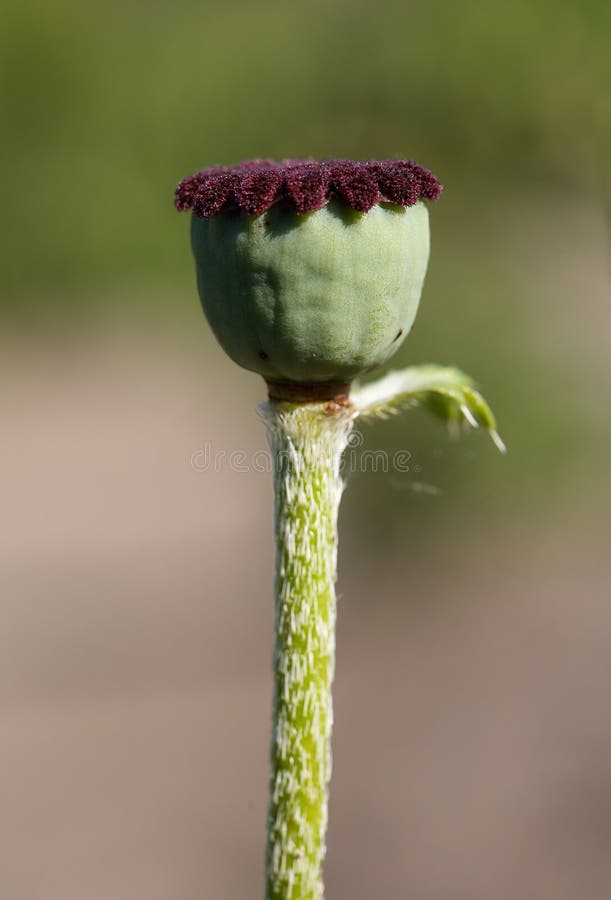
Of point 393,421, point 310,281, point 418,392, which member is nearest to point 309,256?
point 310,281

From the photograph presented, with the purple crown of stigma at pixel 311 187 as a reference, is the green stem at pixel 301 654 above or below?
below

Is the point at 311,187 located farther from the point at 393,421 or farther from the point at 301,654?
the point at 393,421

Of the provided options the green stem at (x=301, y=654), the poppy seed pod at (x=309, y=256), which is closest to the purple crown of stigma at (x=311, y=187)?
the poppy seed pod at (x=309, y=256)

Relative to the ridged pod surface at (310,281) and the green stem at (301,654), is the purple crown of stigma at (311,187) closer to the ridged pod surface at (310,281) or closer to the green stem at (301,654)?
the ridged pod surface at (310,281)

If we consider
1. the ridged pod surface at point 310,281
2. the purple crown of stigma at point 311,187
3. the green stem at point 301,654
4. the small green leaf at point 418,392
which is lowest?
the green stem at point 301,654

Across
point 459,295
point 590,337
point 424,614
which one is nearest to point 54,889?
point 424,614

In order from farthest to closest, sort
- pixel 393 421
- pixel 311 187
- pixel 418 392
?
pixel 393 421 → pixel 418 392 → pixel 311 187
